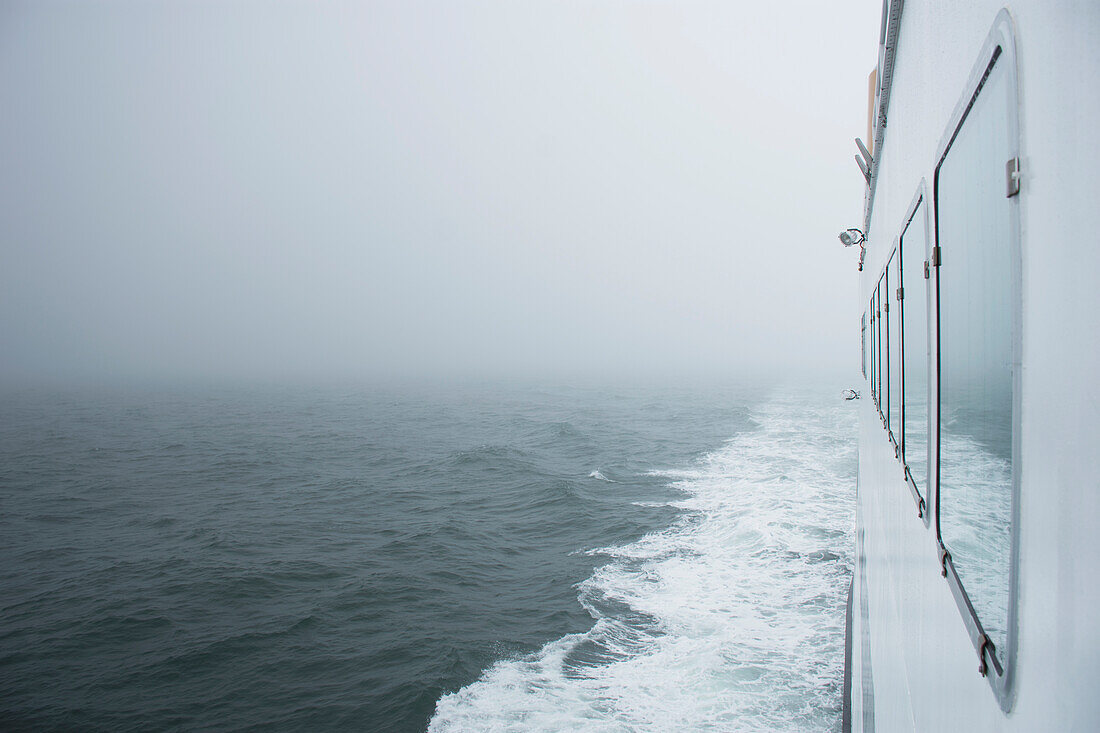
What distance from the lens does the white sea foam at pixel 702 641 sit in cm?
804

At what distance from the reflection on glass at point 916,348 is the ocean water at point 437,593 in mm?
6051

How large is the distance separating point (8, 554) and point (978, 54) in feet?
76.0

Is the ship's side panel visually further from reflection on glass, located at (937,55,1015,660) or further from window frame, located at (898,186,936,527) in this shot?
window frame, located at (898,186,936,527)

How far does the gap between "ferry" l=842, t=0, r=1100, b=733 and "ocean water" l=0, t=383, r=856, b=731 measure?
6800 millimetres

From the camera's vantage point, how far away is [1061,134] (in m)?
0.87

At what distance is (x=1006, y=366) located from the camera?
4.00ft

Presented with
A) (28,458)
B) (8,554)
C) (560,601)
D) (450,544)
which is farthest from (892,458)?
(28,458)

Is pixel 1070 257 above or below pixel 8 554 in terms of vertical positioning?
above

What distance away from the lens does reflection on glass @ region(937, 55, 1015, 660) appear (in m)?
1.22

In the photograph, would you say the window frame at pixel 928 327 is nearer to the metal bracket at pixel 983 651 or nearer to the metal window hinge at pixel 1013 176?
the metal bracket at pixel 983 651

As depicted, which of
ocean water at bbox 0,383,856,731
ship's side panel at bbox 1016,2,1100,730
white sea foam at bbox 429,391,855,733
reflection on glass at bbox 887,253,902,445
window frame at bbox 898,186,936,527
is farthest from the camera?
ocean water at bbox 0,383,856,731

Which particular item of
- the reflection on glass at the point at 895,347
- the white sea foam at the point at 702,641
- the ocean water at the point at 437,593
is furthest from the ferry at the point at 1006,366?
the ocean water at the point at 437,593

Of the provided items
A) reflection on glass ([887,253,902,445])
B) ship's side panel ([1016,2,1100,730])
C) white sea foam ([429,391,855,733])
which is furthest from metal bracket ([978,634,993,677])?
white sea foam ([429,391,855,733])

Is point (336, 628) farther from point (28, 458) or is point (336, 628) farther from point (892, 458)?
point (28, 458)
